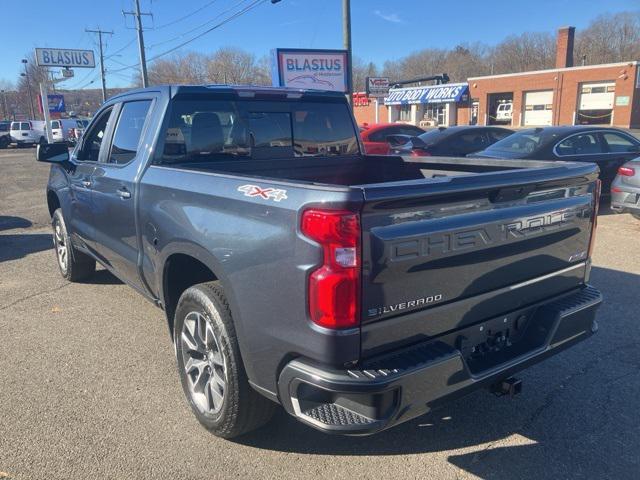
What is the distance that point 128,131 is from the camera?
167 inches

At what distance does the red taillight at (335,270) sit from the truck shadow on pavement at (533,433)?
1174 millimetres

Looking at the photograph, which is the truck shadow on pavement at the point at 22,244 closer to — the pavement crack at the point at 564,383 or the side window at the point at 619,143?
the pavement crack at the point at 564,383

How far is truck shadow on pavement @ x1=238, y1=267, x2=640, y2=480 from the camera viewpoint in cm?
285

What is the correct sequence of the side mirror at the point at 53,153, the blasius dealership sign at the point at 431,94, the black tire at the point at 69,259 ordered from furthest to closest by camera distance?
1. the blasius dealership sign at the point at 431,94
2. the black tire at the point at 69,259
3. the side mirror at the point at 53,153

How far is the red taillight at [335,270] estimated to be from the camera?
217 cm

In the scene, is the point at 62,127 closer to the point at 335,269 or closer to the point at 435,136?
the point at 435,136

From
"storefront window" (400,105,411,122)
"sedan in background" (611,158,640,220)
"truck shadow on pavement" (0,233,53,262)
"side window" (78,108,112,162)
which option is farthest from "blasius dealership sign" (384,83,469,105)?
"side window" (78,108,112,162)

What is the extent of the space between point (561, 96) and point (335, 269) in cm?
5120

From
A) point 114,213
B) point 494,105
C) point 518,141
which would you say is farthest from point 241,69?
point 114,213

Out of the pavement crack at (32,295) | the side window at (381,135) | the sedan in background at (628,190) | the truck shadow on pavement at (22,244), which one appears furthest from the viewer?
the side window at (381,135)

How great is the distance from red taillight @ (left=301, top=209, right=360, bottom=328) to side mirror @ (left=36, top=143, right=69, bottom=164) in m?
4.00

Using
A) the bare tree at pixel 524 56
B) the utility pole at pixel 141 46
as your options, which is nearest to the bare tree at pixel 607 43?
the bare tree at pixel 524 56

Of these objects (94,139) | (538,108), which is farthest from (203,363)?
(538,108)

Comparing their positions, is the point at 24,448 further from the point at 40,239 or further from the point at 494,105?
the point at 494,105
